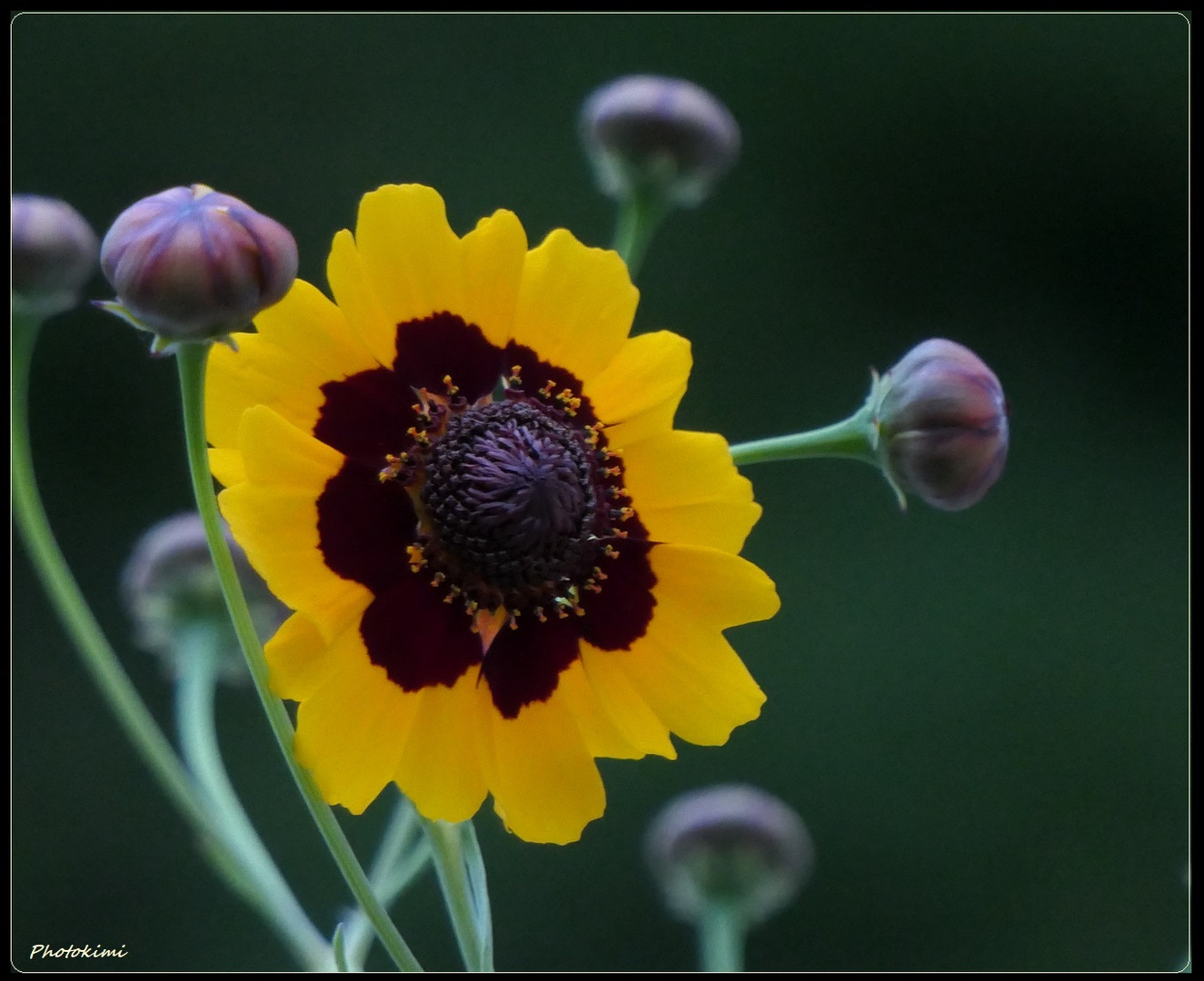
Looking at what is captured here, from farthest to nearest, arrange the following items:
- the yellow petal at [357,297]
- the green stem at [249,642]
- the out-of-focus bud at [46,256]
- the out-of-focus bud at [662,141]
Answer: the out-of-focus bud at [662,141] → the out-of-focus bud at [46,256] → the yellow petal at [357,297] → the green stem at [249,642]

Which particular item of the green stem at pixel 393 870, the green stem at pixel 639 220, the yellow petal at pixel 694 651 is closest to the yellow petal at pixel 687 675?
the yellow petal at pixel 694 651

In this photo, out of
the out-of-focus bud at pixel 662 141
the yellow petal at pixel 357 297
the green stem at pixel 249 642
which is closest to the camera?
the green stem at pixel 249 642

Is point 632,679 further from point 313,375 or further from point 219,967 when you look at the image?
point 219,967

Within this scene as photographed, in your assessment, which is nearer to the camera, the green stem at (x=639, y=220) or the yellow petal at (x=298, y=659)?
the yellow petal at (x=298, y=659)

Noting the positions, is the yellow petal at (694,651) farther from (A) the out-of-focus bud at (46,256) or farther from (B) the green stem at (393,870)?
(A) the out-of-focus bud at (46,256)

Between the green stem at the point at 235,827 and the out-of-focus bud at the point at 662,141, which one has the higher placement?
the out-of-focus bud at the point at 662,141

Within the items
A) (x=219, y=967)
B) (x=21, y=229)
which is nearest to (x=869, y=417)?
(x=21, y=229)
